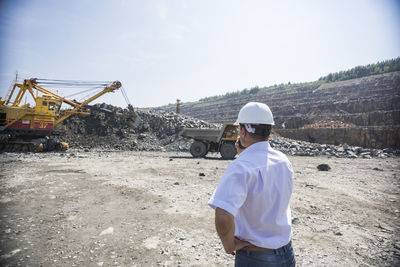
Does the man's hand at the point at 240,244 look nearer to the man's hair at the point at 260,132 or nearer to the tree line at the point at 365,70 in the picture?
the man's hair at the point at 260,132

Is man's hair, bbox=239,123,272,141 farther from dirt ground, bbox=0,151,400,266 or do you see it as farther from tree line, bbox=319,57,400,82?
tree line, bbox=319,57,400,82

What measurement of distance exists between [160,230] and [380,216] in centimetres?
439

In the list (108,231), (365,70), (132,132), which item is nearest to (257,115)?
(108,231)

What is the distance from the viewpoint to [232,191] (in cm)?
113

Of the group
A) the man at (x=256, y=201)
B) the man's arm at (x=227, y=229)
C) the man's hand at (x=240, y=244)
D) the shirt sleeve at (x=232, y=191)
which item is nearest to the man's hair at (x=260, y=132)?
the man at (x=256, y=201)

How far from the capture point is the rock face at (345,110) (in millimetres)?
21500

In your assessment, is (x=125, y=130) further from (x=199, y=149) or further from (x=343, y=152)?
(x=343, y=152)

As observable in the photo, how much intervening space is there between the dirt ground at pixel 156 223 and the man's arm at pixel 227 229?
192 cm

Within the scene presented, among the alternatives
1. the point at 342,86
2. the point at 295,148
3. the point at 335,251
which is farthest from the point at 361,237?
the point at 342,86

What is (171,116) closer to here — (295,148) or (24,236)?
(295,148)

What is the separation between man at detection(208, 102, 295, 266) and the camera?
3.78 ft

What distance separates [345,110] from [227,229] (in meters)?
36.6

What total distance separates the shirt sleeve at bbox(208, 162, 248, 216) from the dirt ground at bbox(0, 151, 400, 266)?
2.20 meters

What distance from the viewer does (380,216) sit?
4.52 meters
